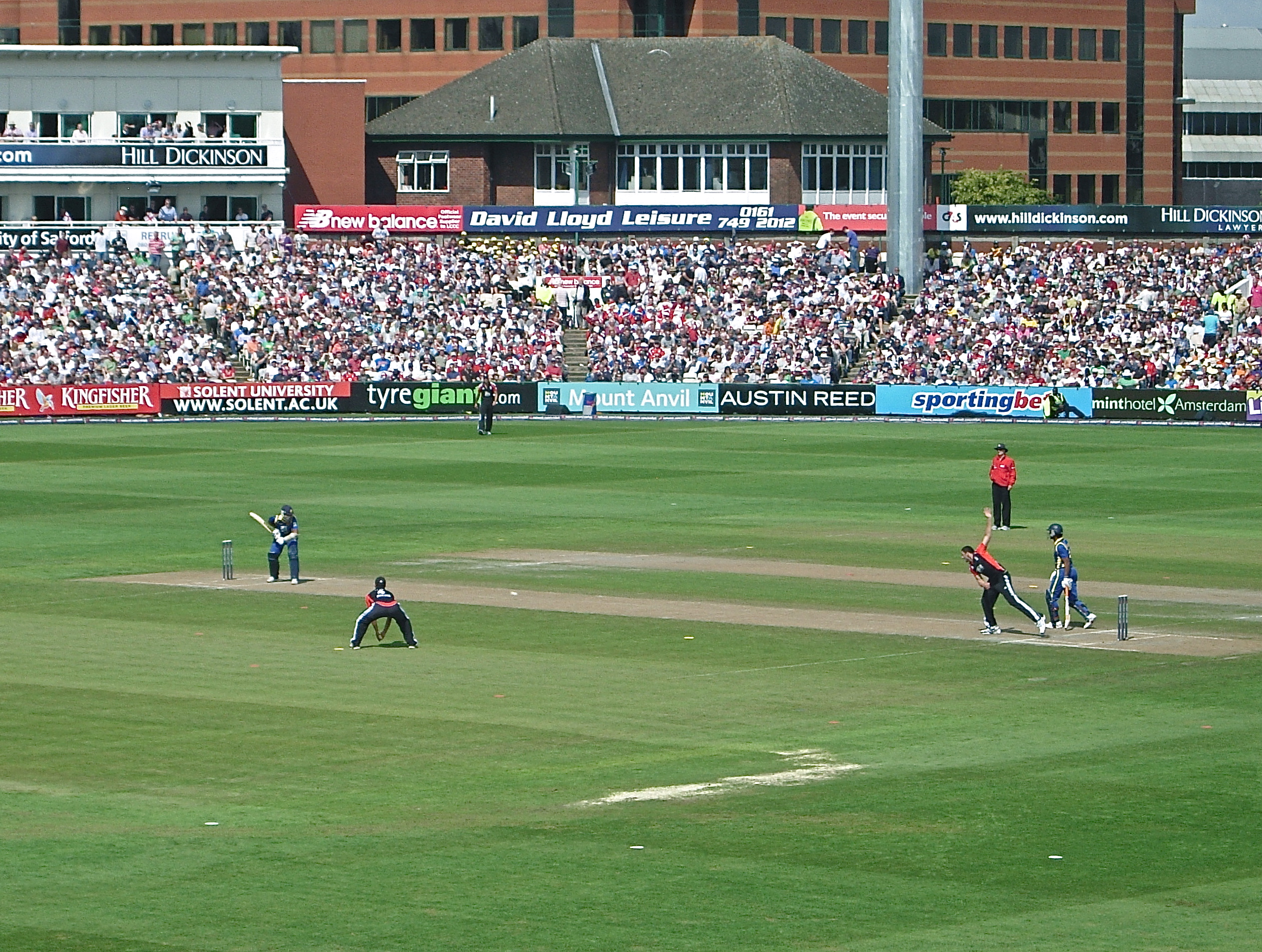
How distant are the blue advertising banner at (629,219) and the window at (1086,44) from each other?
4568 cm

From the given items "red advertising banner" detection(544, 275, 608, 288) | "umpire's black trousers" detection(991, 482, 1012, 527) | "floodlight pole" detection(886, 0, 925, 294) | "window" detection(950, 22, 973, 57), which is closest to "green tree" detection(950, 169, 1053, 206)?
"window" detection(950, 22, 973, 57)

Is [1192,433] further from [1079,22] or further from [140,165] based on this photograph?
[1079,22]

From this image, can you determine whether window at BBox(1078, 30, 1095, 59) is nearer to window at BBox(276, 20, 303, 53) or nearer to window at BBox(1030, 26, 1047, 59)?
window at BBox(1030, 26, 1047, 59)

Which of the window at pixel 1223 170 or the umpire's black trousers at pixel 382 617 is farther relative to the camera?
the window at pixel 1223 170

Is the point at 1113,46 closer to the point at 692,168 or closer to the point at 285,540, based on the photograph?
the point at 692,168

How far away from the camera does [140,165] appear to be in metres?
88.7

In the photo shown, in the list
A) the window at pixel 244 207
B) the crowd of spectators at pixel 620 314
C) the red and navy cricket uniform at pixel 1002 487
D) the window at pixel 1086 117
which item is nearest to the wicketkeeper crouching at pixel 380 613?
the red and navy cricket uniform at pixel 1002 487

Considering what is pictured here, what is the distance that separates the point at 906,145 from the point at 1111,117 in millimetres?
45951

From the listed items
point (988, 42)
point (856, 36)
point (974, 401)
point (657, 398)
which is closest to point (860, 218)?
point (974, 401)

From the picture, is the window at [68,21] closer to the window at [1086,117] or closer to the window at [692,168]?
the window at [692,168]

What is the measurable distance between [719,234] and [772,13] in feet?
105

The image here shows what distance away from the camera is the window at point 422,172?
4094 inches

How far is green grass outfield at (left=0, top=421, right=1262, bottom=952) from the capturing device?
14.9 meters

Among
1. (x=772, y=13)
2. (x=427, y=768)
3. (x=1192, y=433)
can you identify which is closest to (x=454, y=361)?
(x=1192, y=433)
